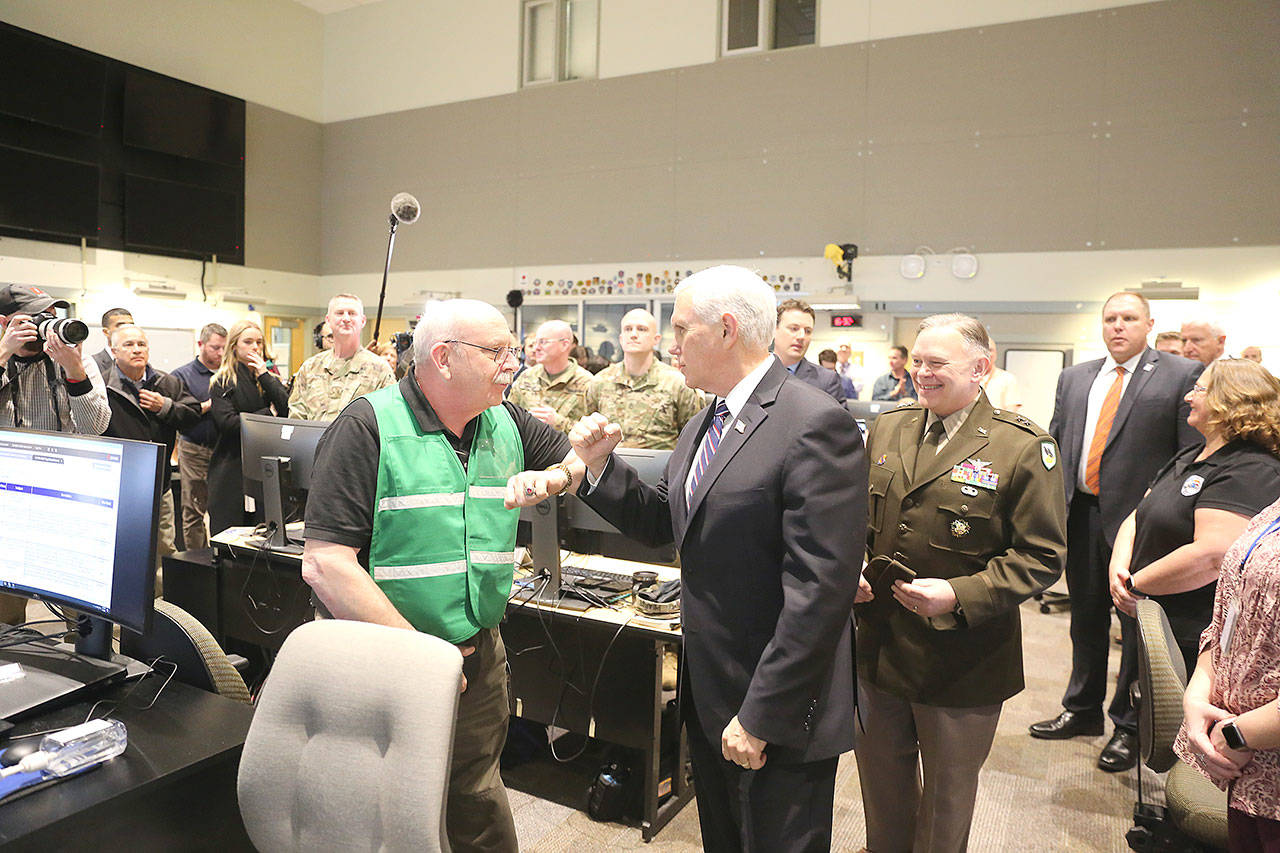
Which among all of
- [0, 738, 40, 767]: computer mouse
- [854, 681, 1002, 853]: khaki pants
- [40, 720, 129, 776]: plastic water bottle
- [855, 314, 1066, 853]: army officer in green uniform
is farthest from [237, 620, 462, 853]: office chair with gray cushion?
[854, 681, 1002, 853]: khaki pants

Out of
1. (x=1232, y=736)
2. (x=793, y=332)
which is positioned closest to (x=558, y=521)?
(x=1232, y=736)

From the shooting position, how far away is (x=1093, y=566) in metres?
3.36

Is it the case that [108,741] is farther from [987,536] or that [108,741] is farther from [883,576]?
[987,536]

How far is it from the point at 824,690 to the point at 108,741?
128 cm

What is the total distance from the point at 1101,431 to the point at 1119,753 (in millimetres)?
1253

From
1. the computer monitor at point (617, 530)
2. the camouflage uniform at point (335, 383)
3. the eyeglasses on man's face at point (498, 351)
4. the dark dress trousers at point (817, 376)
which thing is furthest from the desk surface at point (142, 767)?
the dark dress trousers at point (817, 376)

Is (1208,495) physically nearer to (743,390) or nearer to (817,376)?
(743,390)

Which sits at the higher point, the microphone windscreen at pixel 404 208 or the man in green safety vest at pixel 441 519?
the microphone windscreen at pixel 404 208

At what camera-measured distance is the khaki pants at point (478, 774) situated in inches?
72.3

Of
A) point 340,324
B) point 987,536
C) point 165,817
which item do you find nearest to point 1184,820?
point 987,536

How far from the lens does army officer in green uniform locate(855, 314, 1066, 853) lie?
1948 mm

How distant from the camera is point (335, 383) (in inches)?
169

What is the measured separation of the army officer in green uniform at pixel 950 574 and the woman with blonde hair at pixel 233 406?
3.66 metres

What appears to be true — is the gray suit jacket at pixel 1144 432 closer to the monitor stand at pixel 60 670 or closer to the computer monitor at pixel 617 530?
the computer monitor at pixel 617 530
